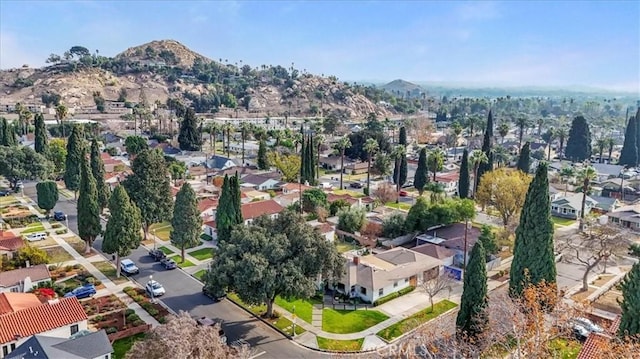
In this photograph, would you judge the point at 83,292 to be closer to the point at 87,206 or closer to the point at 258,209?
the point at 87,206

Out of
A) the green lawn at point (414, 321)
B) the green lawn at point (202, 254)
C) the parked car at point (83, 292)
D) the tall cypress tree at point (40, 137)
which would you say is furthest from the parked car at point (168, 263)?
the tall cypress tree at point (40, 137)

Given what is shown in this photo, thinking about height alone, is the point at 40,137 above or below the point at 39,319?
above

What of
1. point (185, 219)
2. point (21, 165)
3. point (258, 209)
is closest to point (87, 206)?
point (185, 219)

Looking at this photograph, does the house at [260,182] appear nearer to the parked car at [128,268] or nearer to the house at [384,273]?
the parked car at [128,268]

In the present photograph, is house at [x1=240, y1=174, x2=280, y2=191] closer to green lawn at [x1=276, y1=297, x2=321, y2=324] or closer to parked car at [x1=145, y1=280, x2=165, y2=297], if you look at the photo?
parked car at [x1=145, y1=280, x2=165, y2=297]

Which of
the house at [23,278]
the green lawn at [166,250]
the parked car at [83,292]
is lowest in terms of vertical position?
the green lawn at [166,250]

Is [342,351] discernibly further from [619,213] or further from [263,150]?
[263,150]

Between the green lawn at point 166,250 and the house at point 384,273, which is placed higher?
the house at point 384,273

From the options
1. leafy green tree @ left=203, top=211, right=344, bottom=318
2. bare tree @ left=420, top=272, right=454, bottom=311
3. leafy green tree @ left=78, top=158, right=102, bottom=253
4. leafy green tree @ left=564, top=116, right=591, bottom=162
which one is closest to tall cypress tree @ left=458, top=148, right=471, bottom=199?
bare tree @ left=420, top=272, right=454, bottom=311
